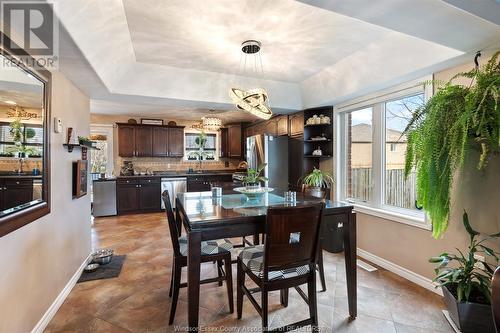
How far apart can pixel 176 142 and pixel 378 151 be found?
16.3ft

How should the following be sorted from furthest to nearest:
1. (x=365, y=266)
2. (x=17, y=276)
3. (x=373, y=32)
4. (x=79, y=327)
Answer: (x=365, y=266) < (x=373, y=32) < (x=79, y=327) < (x=17, y=276)

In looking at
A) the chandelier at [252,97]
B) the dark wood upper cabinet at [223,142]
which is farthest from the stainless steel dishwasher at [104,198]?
the chandelier at [252,97]

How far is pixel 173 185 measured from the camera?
19.6ft

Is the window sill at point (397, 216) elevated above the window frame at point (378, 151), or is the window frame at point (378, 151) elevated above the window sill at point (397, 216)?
the window frame at point (378, 151)

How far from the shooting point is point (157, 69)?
10.1ft

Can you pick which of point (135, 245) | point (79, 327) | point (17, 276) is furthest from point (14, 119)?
point (135, 245)

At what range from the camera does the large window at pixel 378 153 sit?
2.85m

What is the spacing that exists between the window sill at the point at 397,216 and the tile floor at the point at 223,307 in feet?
2.06

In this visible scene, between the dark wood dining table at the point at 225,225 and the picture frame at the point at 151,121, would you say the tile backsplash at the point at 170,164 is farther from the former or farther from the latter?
the dark wood dining table at the point at 225,225

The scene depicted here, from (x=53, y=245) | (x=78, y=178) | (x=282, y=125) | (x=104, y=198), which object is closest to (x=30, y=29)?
(x=78, y=178)

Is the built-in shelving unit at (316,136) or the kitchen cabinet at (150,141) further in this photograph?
the kitchen cabinet at (150,141)

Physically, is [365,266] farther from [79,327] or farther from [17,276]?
[17,276]

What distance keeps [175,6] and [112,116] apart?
514cm

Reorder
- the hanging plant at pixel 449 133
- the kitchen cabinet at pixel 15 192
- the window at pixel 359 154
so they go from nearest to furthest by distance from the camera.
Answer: the kitchen cabinet at pixel 15 192
the hanging plant at pixel 449 133
the window at pixel 359 154
